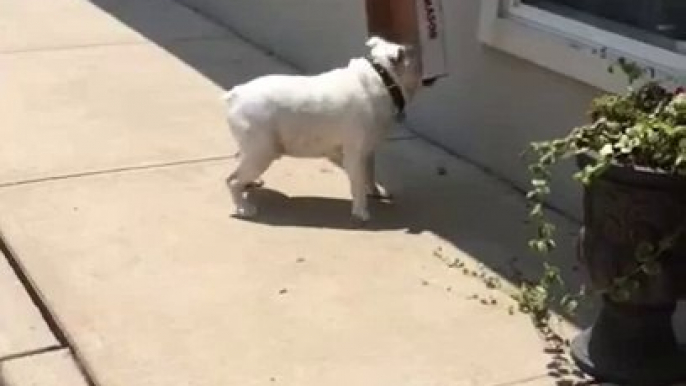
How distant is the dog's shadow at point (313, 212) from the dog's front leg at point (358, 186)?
4 centimetres

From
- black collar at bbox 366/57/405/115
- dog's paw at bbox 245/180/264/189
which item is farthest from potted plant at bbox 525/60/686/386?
dog's paw at bbox 245/180/264/189

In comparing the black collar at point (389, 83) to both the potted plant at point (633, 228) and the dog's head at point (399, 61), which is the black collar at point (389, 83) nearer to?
the dog's head at point (399, 61)

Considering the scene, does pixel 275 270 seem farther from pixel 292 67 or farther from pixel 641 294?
pixel 292 67

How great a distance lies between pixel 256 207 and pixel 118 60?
2.39 meters

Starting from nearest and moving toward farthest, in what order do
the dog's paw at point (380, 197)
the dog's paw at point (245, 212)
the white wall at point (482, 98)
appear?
the dog's paw at point (245, 212)
the white wall at point (482, 98)
the dog's paw at point (380, 197)

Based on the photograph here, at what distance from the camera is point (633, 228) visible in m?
3.64

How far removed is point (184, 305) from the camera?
436 cm

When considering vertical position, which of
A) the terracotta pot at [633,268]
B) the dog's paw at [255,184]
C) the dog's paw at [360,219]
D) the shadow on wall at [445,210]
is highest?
the terracotta pot at [633,268]

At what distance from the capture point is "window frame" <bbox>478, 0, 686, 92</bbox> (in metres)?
4.75

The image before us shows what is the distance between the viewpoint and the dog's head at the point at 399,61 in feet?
16.3

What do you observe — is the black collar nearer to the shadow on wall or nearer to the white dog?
the white dog

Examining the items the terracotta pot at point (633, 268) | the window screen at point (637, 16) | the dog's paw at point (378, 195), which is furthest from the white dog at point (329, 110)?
the terracotta pot at point (633, 268)

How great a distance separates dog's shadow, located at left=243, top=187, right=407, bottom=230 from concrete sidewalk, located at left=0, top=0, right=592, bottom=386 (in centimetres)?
1

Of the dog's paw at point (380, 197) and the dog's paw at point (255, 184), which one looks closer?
the dog's paw at point (255, 184)
